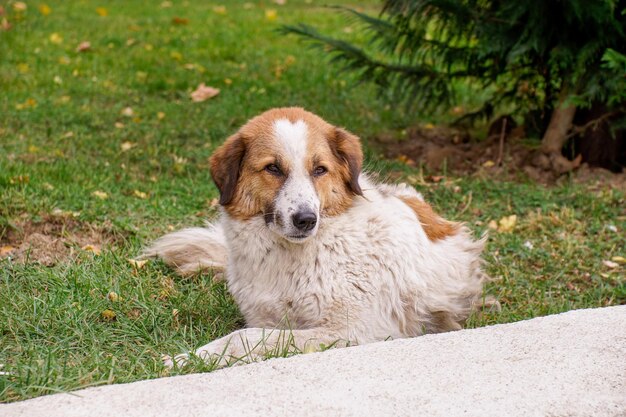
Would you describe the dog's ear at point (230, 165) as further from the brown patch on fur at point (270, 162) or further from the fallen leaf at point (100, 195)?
the fallen leaf at point (100, 195)

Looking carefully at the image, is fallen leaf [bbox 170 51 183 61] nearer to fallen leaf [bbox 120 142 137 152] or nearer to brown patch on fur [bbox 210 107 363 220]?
fallen leaf [bbox 120 142 137 152]

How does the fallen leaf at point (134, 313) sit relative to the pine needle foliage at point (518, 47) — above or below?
below

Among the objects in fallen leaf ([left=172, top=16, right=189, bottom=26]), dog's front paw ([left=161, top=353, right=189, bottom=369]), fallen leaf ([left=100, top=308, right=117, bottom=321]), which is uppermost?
dog's front paw ([left=161, top=353, right=189, bottom=369])

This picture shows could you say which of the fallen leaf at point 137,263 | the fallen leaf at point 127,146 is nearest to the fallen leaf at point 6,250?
the fallen leaf at point 137,263

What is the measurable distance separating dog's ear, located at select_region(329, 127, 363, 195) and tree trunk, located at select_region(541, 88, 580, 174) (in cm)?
333

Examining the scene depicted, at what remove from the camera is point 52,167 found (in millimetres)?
6738

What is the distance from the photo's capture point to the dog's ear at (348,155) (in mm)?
4254

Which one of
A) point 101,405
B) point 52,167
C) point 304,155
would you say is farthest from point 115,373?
point 52,167

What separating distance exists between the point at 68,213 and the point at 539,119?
166 inches

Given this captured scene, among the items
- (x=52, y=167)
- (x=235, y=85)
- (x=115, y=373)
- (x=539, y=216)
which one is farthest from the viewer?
(x=235, y=85)

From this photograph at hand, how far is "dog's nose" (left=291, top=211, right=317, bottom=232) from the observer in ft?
12.9

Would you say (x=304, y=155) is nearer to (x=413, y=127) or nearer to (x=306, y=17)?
(x=413, y=127)

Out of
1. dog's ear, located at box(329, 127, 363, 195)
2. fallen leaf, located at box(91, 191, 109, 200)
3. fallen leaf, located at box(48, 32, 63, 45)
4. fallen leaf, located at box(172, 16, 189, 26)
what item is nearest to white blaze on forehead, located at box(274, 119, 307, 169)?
dog's ear, located at box(329, 127, 363, 195)

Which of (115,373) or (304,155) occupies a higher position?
(304,155)
